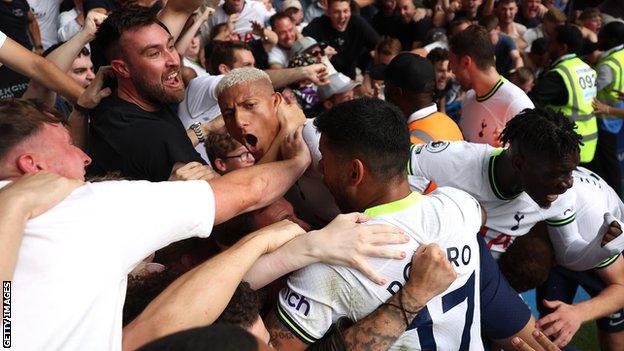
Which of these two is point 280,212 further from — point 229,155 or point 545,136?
point 545,136

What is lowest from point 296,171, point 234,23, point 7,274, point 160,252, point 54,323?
point 234,23

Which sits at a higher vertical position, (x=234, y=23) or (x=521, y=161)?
(x=521, y=161)

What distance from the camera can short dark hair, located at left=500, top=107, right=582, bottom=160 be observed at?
2664mm

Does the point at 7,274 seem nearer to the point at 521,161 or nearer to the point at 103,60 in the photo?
Result: the point at 521,161

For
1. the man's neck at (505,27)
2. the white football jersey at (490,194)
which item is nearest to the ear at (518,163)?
the white football jersey at (490,194)

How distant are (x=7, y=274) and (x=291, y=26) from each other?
18.9 ft

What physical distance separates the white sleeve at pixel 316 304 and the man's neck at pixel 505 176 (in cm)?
113

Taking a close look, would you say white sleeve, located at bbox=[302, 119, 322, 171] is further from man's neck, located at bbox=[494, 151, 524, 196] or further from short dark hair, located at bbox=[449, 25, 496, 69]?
short dark hair, located at bbox=[449, 25, 496, 69]

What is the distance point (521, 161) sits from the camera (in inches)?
106

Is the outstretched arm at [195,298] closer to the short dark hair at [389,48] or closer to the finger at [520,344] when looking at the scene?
the finger at [520,344]

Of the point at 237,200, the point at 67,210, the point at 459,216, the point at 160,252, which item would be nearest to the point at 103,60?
the point at 160,252

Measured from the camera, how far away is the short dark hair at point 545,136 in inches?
105

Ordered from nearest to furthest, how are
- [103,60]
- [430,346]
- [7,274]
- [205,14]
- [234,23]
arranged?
[7,274]
[430,346]
[103,60]
[205,14]
[234,23]

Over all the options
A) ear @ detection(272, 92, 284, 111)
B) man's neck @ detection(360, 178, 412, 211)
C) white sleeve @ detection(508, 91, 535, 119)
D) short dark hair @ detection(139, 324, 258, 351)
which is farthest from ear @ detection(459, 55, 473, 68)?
short dark hair @ detection(139, 324, 258, 351)
